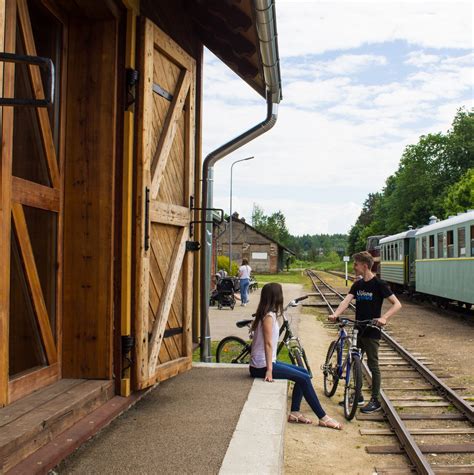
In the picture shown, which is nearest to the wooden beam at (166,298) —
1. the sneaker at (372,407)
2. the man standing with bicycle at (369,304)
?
the man standing with bicycle at (369,304)

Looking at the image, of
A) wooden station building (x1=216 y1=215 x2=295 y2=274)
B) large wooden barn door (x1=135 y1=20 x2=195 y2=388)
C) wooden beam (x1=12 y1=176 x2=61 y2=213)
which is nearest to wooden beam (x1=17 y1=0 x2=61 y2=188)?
wooden beam (x1=12 y1=176 x2=61 y2=213)

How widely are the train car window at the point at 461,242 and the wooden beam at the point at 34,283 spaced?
14.4 metres

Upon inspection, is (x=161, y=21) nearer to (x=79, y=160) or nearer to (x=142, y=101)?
(x=142, y=101)

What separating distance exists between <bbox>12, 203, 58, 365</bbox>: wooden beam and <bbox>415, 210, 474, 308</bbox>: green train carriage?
44.0ft

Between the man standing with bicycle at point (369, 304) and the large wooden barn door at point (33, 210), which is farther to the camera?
the man standing with bicycle at point (369, 304)

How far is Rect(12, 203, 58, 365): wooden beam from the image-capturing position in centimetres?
486

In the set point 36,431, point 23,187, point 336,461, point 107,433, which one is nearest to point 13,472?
point 36,431

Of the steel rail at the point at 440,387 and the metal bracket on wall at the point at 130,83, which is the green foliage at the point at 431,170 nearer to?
the steel rail at the point at 440,387

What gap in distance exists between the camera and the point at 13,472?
395 centimetres

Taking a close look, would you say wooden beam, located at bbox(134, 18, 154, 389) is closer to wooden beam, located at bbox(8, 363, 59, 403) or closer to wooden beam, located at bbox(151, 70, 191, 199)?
wooden beam, located at bbox(151, 70, 191, 199)

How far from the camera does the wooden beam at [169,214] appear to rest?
6531mm

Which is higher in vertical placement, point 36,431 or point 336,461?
point 36,431

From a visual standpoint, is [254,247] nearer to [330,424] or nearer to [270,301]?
[330,424]

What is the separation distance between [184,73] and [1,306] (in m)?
3.86
